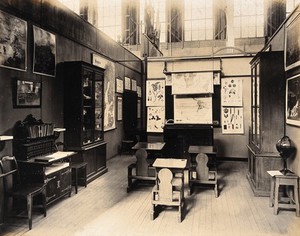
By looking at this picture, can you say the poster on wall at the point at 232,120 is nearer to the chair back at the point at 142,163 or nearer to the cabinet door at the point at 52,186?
the chair back at the point at 142,163

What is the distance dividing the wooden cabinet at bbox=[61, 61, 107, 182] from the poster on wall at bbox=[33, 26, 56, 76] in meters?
0.41

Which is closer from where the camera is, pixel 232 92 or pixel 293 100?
pixel 293 100

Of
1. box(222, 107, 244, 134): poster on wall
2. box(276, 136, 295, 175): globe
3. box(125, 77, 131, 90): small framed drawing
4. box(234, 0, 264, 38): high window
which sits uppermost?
box(234, 0, 264, 38): high window

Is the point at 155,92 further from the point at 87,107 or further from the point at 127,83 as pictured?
the point at 87,107

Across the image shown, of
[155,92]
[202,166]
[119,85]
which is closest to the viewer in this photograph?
[202,166]

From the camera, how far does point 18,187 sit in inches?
146

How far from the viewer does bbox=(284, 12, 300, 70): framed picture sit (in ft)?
13.3

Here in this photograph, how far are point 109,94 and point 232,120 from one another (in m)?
3.47

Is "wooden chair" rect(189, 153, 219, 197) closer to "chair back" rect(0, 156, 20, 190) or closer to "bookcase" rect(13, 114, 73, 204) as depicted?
"bookcase" rect(13, 114, 73, 204)

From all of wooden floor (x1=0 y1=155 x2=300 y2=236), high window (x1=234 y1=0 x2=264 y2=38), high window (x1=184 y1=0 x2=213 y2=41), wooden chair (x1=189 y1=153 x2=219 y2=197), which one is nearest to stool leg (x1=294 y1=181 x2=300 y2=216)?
wooden floor (x1=0 y1=155 x2=300 y2=236)

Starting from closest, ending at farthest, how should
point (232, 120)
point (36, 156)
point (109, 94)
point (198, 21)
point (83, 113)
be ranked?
point (36, 156)
point (83, 113)
point (109, 94)
point (232, 120)
point (198, 21)

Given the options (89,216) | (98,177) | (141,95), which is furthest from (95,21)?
(89,216)

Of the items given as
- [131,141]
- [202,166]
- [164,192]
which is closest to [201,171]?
[202,166]

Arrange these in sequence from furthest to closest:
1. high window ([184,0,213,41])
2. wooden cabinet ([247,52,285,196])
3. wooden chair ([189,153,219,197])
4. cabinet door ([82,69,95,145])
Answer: high window ([184,0,213,41]) → cabinet door ([82,69,95,145]) → wooden chair ([189,153,219,197]) → wooden cabinet ([247,52,285,196])
